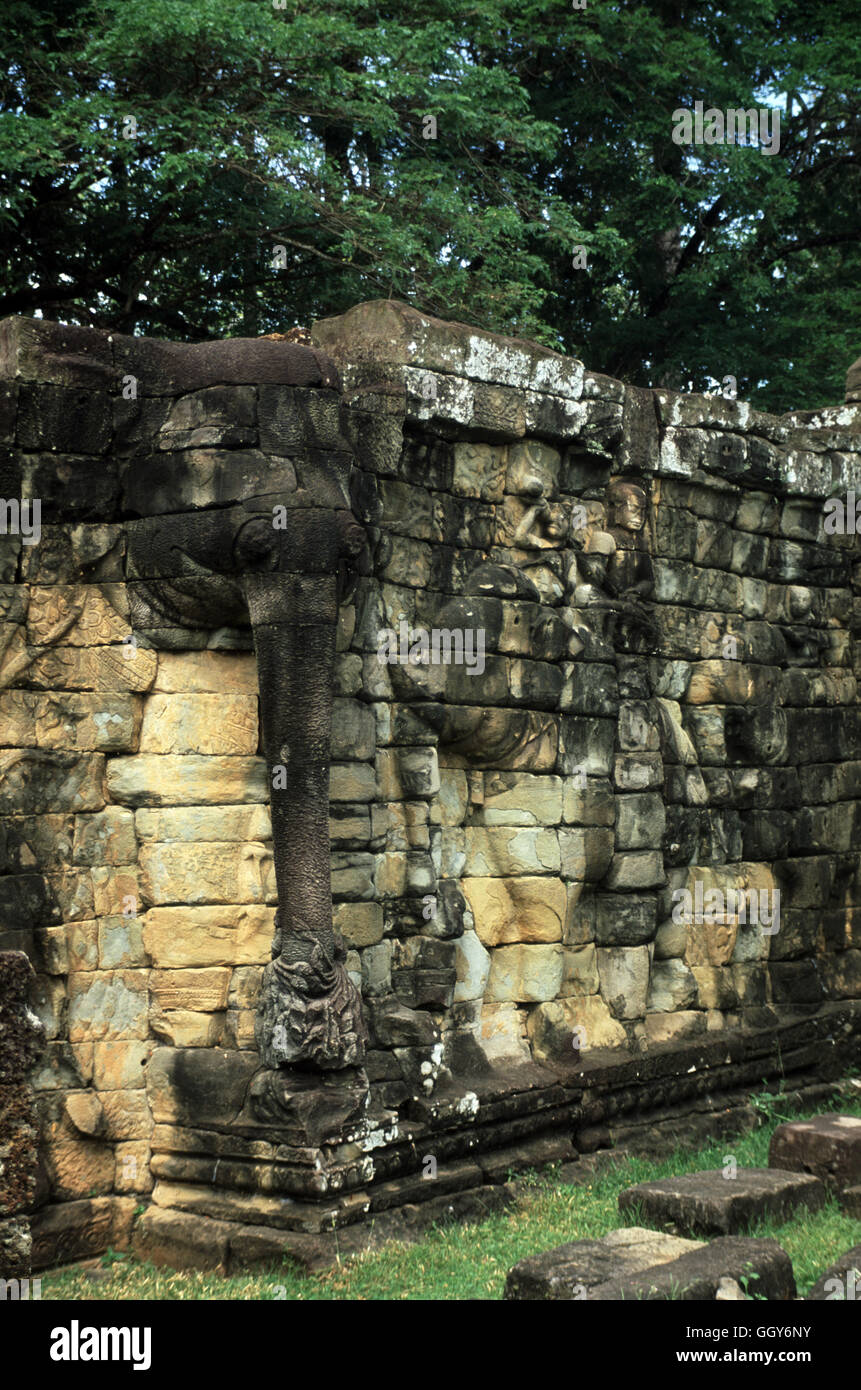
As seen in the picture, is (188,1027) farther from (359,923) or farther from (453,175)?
(453,175)

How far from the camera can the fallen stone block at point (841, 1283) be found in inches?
244

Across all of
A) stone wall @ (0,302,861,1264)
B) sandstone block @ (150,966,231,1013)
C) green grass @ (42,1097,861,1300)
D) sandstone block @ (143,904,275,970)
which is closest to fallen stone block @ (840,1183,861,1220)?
green grass @ (42,1097,861,1300)

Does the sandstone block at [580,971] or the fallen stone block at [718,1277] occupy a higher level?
the sandstone block at [580,971]

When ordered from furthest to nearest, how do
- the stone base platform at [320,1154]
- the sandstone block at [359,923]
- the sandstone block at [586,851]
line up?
1. the sandstone block at [586,851]
2. the sandstone block at [359,923]
3. the stone base platform at [320,1154]

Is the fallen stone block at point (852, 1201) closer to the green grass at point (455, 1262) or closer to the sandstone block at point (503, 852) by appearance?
the green grass at point (455, 1262)

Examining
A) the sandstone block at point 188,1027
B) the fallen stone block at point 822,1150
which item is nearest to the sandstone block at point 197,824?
the sandstone block at point 188,1027

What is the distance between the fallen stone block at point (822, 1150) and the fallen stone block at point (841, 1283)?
182cm

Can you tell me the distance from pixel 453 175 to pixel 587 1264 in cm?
1026

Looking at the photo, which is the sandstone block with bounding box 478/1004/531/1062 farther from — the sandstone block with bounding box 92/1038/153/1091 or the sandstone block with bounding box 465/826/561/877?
the sandstone block with bounding box 92/1038/153/1091

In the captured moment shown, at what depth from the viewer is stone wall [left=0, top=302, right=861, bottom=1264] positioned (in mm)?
7367

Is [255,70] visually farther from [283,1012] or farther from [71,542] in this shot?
[283,1012]

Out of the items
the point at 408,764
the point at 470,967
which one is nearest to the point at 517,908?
the point at 470,967

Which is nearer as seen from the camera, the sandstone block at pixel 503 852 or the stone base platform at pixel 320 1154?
the stone base platform at pixel 320 1154

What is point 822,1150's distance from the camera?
8352 millimetres
